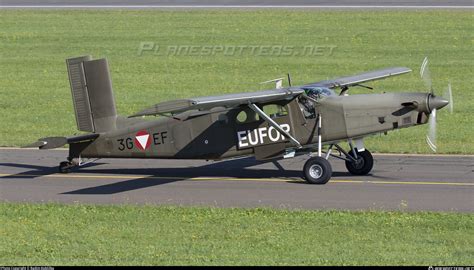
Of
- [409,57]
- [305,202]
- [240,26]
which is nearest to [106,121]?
[305,202]

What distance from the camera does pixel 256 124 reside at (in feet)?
72.3

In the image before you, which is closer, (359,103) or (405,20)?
(359,103)

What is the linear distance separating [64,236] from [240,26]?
31000 millimetres

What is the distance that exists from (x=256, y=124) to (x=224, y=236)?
5449 millimetres

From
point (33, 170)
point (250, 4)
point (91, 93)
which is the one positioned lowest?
point (33, 170)

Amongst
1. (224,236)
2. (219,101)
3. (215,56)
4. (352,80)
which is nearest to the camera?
(224,236)

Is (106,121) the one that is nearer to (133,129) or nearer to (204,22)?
(133,129)

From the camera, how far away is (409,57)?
4034cm

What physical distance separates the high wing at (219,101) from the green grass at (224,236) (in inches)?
79.6

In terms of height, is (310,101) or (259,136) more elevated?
(310,101)

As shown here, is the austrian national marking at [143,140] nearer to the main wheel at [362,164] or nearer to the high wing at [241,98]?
the high wing at [241,98]

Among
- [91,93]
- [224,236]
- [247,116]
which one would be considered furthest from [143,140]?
[224,236]

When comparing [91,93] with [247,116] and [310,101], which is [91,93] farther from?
[310,101]

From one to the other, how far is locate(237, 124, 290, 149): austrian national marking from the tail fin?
10.4 ft
